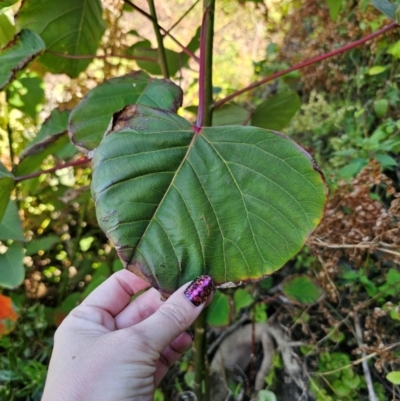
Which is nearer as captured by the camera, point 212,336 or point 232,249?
point 232,249

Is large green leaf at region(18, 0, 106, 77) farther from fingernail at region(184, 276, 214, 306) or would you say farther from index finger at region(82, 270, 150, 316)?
fingernail at region(184, 276, 214, 306)

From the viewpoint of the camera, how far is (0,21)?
32.5 inches

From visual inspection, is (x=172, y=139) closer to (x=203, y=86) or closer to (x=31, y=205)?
(x=203, y=86)

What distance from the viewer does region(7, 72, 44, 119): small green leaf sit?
1194 mm

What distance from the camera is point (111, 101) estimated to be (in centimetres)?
73

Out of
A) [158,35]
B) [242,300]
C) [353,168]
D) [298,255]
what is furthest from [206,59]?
[298,255]

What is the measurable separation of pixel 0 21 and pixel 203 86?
0.47 metres

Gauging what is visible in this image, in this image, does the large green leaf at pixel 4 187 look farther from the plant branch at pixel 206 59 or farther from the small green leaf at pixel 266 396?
the small green leaf at pixel 266 396

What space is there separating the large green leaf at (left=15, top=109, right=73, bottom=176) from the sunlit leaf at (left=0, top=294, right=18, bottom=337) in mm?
494

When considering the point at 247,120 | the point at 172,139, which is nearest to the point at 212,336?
the point at 247,120

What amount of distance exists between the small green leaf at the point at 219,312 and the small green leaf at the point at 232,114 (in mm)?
432

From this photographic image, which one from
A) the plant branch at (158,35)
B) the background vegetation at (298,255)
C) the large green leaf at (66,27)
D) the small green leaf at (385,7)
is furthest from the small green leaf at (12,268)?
the small green leaf at (385,7)

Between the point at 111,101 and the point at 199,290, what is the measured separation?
379mm

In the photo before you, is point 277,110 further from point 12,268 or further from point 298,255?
point 12,268
